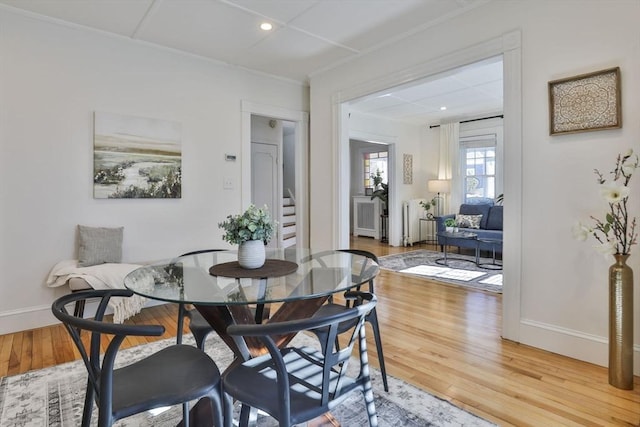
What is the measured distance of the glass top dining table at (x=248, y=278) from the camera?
57.7 inches

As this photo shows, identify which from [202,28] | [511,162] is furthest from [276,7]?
[511,162]

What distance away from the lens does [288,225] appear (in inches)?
285

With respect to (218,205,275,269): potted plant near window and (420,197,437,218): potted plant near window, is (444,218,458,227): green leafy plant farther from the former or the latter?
(218,205,275,269): potted plant near window

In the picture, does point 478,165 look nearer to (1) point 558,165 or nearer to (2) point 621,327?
(1) point 558,165

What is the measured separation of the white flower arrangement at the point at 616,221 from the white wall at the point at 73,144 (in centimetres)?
350

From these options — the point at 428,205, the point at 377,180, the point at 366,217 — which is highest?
the point at 377,180

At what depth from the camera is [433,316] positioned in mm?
3312

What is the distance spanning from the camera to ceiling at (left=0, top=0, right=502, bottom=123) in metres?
2.86

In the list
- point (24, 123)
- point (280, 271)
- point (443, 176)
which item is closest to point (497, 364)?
point (280, 271)

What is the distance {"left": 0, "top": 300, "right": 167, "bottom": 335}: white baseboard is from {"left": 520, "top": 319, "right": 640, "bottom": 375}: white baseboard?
392 centimetres

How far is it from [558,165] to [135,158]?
3638 mm

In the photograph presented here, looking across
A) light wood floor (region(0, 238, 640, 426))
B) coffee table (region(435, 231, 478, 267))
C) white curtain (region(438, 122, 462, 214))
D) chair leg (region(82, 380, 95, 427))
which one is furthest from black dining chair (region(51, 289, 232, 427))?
white curtain (region(438, 122, 462, 214))

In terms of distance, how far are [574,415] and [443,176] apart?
604 centimetres

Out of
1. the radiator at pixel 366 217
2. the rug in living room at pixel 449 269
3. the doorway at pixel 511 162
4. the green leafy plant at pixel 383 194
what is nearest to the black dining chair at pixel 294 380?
the doorway at pixel 511 162
